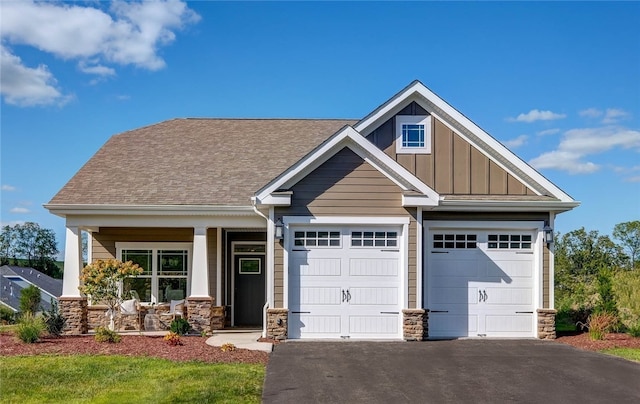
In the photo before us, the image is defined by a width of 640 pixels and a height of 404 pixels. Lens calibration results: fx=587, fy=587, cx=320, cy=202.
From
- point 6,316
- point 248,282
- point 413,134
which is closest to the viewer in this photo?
point 413,134

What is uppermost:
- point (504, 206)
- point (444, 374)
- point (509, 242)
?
point (504, 206)

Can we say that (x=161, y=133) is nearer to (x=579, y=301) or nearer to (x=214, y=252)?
(x=214, y=252)

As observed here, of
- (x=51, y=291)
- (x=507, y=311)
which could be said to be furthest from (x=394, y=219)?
(x=51, y=291)

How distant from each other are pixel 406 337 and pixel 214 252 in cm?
575

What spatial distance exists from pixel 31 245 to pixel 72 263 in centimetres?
3242

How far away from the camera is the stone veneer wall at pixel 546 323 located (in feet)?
45.4

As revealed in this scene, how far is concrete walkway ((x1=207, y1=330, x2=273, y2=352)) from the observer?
39.6 ft

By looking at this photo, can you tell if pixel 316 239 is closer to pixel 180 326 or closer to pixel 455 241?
pixel 455 241

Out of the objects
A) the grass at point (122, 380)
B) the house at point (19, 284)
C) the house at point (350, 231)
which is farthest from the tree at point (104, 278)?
the house at point (19, 284)

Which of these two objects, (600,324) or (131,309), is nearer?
(600,324)

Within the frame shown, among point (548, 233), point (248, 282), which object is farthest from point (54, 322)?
point (548, 233)

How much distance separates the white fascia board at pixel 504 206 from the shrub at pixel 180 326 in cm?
647

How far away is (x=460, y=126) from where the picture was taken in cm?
1445

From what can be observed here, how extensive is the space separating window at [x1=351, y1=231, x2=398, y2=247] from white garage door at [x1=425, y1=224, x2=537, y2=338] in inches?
44.8
